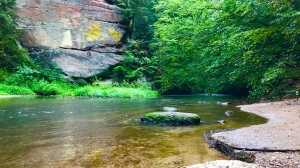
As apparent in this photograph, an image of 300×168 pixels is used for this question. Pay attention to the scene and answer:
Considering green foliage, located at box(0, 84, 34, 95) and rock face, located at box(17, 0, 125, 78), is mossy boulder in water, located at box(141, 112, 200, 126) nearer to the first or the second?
green foliage, located at box(0, 84, 34, 95)

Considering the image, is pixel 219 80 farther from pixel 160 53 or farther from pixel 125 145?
pixel 125 145

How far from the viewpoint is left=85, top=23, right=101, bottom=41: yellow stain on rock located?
39656 millimetres

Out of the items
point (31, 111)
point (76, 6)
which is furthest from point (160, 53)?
point (31, 111)

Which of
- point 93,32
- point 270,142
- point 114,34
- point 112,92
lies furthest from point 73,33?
point 270,142

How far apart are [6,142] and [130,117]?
22.4ft

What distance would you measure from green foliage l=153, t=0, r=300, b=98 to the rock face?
191 inches

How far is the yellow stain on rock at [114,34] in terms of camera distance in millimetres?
41062

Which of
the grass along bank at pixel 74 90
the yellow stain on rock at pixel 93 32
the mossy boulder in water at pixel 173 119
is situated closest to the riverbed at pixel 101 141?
the mossy boulder in water at pixel 173 119

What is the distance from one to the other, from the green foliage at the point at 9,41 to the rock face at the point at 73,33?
154 cm

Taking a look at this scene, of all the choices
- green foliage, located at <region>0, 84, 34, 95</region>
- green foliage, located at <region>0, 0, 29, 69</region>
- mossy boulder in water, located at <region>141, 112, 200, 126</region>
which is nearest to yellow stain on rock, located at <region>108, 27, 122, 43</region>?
green foliage, located at <region>0, 0, 29, 69</region>

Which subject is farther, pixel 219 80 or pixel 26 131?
pixel 219 80

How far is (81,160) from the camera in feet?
29.6

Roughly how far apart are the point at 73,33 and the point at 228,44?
61.8 ft

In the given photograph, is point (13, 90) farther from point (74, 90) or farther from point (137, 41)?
point (137, 41)
